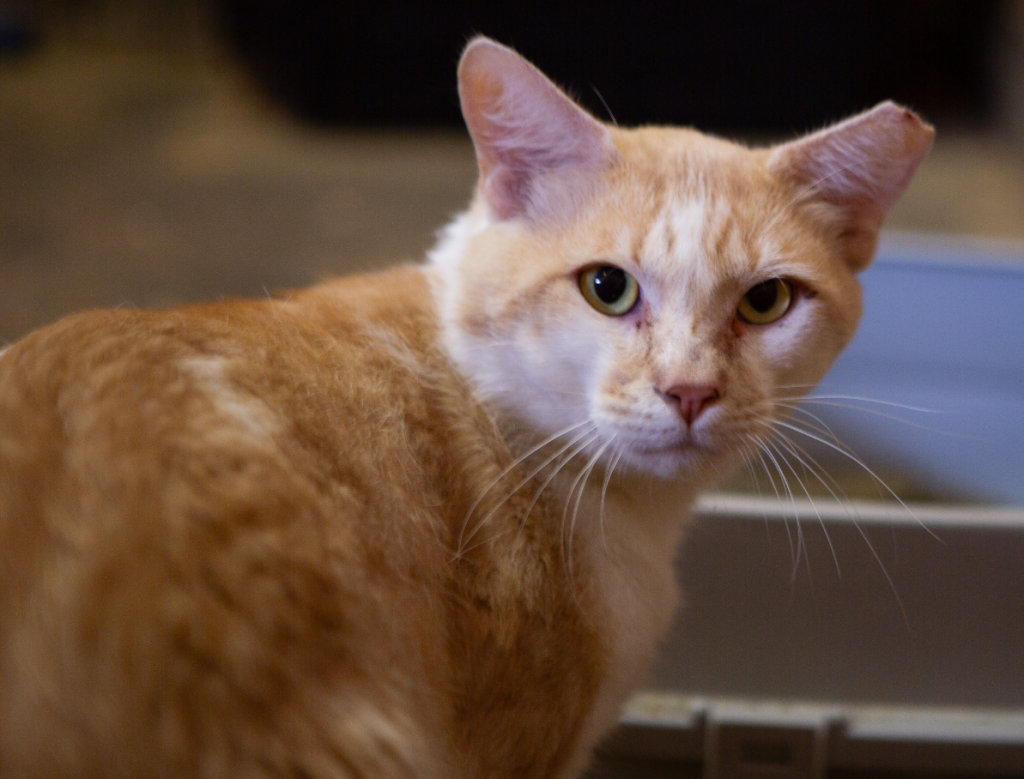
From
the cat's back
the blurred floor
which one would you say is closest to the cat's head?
the cat's back

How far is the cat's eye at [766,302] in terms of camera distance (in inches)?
41.7

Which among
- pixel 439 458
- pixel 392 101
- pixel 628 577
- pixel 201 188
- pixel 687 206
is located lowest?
pixel 628 577

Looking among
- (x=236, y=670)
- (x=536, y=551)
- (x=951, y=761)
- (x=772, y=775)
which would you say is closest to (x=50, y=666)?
(x=236, y=670)

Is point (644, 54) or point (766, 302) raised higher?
point (644, 54)

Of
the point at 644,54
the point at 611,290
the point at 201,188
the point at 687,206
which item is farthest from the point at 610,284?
the point at 644,54

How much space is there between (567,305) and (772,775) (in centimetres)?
79

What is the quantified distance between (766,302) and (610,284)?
0.18m

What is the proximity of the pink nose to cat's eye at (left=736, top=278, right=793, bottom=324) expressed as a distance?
14 centimetres

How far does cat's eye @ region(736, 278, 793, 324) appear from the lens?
1059 mm

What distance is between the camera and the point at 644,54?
11.9 ft

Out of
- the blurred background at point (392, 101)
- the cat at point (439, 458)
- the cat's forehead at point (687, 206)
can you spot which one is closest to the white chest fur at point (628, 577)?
the cat at point (439, 458)

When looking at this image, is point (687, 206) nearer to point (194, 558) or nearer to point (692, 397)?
point (692, 397)

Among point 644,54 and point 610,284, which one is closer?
point 610,284

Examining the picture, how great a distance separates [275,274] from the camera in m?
2.78
